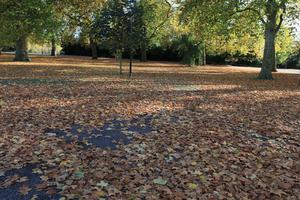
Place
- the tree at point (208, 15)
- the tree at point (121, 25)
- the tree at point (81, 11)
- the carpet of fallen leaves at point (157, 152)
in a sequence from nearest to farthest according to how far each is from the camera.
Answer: the carpet of fallen leaves at point (157, 152) < the tree at point (121, 25) < the tree at point (208, 15) < the tree at point (81, 11)

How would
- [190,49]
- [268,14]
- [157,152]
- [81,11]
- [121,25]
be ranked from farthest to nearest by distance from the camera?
[190,49] → [81,11] → [268,14] → [121,25] → [157,152]

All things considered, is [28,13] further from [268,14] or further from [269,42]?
[269,42]

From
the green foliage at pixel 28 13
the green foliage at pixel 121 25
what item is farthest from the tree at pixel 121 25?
the green foliage at pixel 28 13

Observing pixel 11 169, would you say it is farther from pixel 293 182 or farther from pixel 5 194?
pixel 293 182

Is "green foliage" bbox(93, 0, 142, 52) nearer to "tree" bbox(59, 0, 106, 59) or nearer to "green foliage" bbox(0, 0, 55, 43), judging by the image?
"green foliage" bbox(0, 0, 55, 43)

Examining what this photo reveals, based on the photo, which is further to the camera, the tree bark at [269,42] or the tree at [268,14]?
the tree bark at [269,42]

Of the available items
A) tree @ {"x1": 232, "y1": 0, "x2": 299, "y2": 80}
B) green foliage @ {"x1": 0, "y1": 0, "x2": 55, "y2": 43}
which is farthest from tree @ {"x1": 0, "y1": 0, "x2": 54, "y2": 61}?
tree @ {"x1": 232, "y1": 0, "x2": 299, "y2": 80}

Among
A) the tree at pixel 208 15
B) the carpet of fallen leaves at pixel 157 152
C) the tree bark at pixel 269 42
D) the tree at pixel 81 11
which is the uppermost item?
the tree at pixel 81 11

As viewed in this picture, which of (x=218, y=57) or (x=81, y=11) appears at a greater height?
(x=81, y=11)

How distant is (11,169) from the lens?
4895 millimetres

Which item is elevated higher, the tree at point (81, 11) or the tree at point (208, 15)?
the tree at point (81, 11)

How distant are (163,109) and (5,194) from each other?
5.53m

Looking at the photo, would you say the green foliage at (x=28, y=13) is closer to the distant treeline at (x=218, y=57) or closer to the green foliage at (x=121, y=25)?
the green foliage at (x=121, y=25)

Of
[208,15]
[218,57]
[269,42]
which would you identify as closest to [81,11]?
[208,15]
